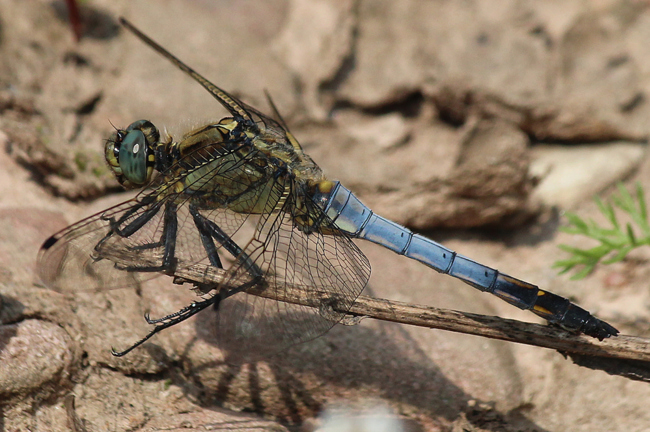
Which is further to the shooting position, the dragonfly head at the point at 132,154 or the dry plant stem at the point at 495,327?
the dragonfly head at the point at 132,154

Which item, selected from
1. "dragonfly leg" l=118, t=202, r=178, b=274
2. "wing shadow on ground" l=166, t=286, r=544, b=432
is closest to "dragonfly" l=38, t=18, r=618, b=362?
"dragonfly leg" l=118, t=202, r=178, b=274

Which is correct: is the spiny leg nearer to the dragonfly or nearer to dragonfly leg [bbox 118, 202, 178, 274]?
the dragonfly

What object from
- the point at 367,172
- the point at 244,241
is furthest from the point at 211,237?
the point at 367,172

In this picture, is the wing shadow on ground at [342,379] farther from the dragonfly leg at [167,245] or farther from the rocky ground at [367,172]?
the dragonfly leg at [167,245]

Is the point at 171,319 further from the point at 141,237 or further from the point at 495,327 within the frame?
the point at 495,327

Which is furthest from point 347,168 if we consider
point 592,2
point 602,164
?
point 592,2

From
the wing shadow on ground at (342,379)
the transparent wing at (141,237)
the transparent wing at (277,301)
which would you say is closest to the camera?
the transparent wing at (141,237)

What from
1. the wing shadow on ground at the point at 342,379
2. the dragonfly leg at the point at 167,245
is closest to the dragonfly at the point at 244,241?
the dragonfly leg at the point at 167,245
